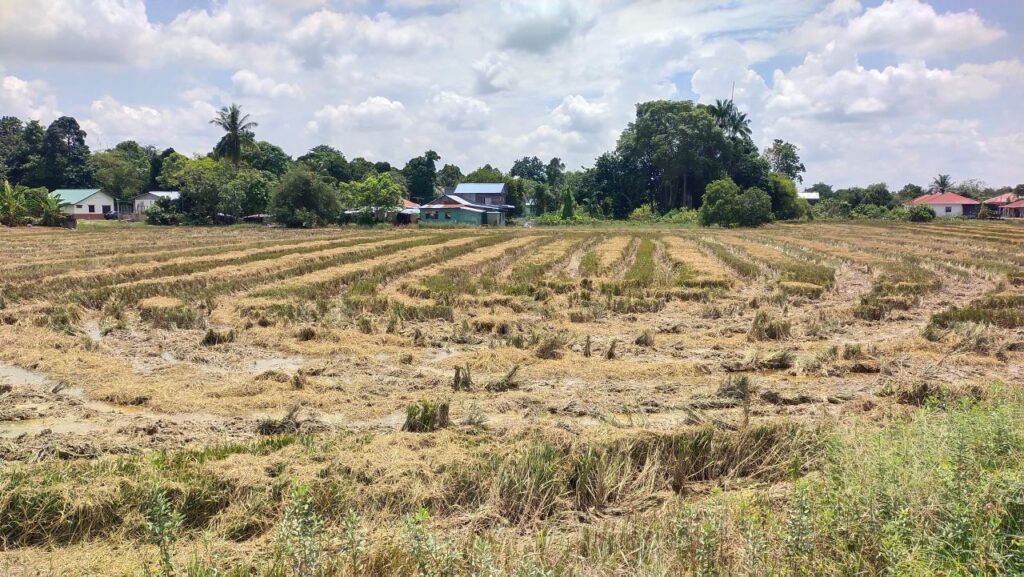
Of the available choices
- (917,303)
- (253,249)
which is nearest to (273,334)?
(917,303)

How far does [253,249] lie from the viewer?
25812mm

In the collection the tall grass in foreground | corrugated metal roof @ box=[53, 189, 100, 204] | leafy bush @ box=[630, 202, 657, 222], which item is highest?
corrugated metal roof @ box=[53, 189, 100, 204]

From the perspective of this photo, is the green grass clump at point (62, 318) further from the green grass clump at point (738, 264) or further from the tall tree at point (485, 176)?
the tall tree at point (485, 176)

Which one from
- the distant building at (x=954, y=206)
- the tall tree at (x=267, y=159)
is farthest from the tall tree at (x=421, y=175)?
the distant building at (x=954, y=206)

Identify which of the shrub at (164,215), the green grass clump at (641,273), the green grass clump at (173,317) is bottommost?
the green grass clump at (173,317)

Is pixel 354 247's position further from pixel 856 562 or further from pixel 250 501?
pixel 856 562

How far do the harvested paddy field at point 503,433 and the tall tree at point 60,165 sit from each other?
68.7 metres

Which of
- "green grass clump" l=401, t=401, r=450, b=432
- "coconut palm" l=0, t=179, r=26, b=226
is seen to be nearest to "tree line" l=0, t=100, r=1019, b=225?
"coconut palm" l=0, t=179, r=26, b=226

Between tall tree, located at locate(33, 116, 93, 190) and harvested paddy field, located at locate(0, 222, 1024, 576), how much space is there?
6868 centimetres

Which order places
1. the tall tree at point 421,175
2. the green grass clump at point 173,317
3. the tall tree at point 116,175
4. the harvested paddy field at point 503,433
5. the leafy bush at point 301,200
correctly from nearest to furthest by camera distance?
the harvested paddy field at point 503,433
the green grass clump at point 173,317
the leafy bush at point 301,200
the tall tree at point 116,175
the tall tree at point 421,175

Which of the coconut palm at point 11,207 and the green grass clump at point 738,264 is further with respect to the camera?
the coconut palm at point 11,207

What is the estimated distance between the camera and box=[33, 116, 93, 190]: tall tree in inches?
2702

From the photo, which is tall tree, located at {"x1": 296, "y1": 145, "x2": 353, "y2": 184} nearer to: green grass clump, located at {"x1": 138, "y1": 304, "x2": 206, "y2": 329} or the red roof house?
green grass clump, located at {"x1": 138, "y1": 304, "x2": 206, "y2": 329}

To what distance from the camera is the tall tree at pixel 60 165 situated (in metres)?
68.6
